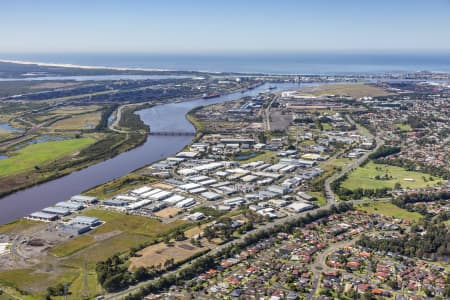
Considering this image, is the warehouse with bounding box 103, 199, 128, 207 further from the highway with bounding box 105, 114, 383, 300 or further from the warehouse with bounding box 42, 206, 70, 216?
the highway with bounding box 105, 114, 383, 300

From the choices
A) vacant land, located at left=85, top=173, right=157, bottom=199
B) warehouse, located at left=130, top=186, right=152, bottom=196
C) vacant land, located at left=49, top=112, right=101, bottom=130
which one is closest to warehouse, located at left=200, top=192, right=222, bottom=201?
warehouse, located at left=130, top=186, right=152, bottom=196

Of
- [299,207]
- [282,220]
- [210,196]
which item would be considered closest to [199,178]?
[210,196]

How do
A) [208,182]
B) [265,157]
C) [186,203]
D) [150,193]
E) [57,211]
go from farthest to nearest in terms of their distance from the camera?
1. [265,157]
2. [208,182]
3. [150,193]
4. [186,203]
5. [57,211]

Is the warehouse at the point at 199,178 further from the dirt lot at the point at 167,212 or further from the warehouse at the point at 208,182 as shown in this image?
the dirt lot at the point at 167,212

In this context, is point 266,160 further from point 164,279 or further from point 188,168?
point 164,279

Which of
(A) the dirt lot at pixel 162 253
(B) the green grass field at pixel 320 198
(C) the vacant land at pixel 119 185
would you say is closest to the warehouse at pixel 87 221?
(C) the vacant land at pixel 119 185

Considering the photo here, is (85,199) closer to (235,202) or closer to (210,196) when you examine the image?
(210,196)

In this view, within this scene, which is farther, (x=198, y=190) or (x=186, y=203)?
(x=198, y=190)
